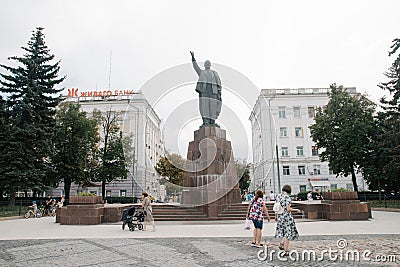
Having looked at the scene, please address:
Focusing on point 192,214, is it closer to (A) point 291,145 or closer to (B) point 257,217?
(B) point 257,217

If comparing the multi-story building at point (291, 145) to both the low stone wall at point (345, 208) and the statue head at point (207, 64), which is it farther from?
the low stone wall at point (345, 208)

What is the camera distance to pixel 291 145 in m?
51.8

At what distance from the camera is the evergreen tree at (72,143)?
36688mm

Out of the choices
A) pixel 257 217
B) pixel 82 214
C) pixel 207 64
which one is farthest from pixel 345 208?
pixel 82 214

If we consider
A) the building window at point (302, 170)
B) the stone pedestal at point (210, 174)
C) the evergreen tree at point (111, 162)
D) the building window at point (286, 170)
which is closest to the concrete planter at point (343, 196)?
the stone pedestal at point (210, 174)

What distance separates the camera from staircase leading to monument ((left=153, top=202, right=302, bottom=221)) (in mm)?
16562

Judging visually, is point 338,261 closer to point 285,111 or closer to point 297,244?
point 297,244

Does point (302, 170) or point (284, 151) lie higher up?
point (284, 151)

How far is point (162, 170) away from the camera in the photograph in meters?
47.0

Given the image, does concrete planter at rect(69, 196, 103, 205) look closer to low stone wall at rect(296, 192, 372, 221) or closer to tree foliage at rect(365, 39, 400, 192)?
low stone wall at rect(296, 192, 372, 221)

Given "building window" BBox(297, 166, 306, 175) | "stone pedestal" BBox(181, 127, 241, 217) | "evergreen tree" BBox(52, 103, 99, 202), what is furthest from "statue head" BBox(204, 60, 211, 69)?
"building window" BBox(297, 166, 306, 175)

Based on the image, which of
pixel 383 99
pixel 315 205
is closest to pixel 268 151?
pixel 383 99

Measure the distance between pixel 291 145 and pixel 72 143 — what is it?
32690mm

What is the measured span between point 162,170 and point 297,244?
128ft
